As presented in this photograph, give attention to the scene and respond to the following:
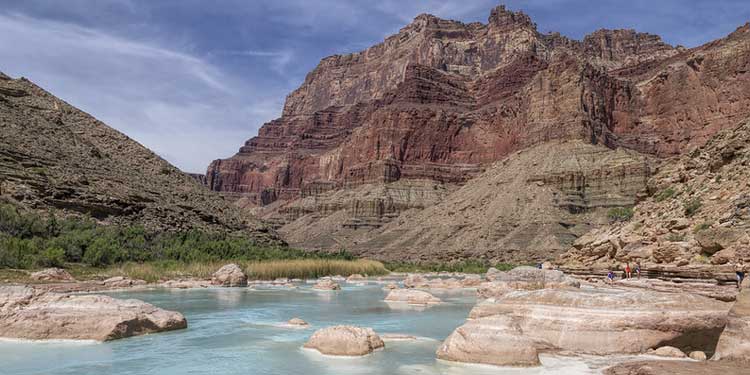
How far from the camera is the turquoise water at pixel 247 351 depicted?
11453mm

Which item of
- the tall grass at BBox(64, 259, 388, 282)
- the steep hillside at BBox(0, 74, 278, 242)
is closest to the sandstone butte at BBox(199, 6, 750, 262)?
the tall grass at BBox(64, 259, 388, 282)

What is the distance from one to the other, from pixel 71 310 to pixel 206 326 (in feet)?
15.4

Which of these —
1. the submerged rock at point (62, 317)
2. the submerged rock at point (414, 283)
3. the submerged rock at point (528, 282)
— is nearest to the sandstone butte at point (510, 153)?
the submerged rock at point (414, 283)

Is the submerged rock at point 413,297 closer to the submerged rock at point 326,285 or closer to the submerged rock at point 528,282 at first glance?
the submerged rock at point 528,282

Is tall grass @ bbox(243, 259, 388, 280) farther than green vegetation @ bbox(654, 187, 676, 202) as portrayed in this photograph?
Yes

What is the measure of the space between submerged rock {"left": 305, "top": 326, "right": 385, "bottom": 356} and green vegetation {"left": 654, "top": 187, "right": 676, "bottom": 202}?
23215mm

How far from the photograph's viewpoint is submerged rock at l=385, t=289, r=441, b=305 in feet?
87.9

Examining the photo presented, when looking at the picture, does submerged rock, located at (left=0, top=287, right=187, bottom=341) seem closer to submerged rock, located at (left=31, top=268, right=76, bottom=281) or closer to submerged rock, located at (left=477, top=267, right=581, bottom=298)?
submerged rock, located at (left=31, top=268, right=76, bottom=281)

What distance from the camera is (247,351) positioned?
13.9 metres

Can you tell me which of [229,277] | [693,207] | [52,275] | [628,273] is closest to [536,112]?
[229,277]

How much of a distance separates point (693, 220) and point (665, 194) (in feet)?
26.7

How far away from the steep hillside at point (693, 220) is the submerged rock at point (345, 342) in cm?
1271

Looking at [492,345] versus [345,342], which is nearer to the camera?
[492,345]

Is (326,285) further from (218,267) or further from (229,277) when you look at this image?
(218,267)
